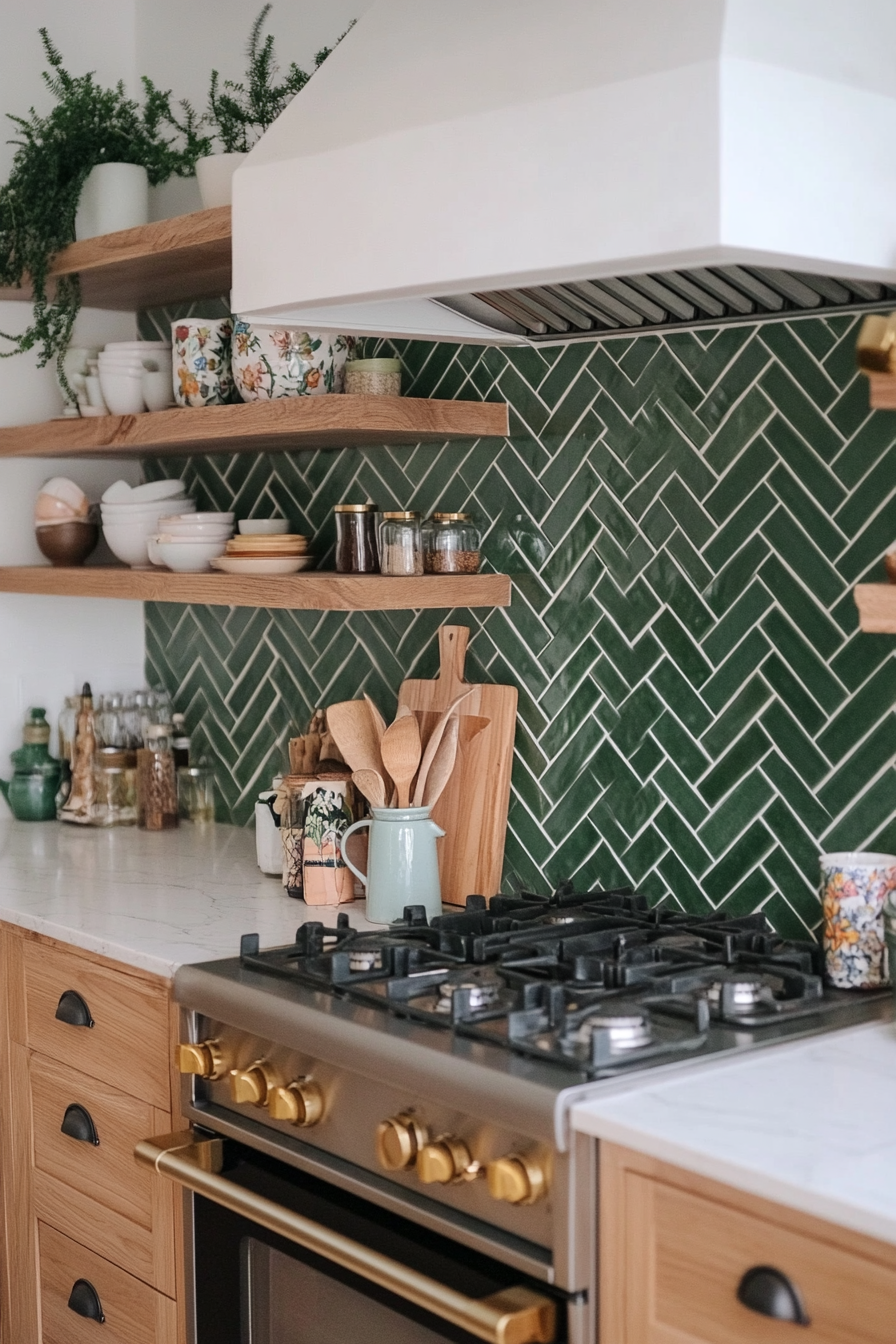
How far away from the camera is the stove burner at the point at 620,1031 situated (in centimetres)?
157

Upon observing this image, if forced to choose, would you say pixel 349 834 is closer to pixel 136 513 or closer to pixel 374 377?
pixel 374 377

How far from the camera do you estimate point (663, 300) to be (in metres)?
2.06

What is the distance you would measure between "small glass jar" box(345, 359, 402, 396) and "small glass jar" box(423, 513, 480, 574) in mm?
227

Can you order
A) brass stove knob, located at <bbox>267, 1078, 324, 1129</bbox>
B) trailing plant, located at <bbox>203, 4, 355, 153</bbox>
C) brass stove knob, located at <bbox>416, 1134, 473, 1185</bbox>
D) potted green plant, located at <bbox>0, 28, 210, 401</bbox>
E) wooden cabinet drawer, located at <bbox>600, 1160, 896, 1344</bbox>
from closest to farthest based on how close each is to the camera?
1. wooden cabinet drawer, located at <bbox>600, 1160, 896, 1344</bbox>
2. brass stove knob, located at <bbox>416, 1134, 473, 1185</bbox>
3. brass stove knob, located at <bbox>267, 1078, 324, 1129</bbox>
4. trailing plant, located at <bbox>203, 4, 355, 153</bbox>
5. potted green plant, located at <bbox>0, 28, 210, 401</bbox>

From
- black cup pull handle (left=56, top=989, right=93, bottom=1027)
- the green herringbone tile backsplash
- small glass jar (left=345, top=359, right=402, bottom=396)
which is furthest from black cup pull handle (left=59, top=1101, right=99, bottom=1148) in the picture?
small glass jar (left=345, top=359, right=402, bottom=396)

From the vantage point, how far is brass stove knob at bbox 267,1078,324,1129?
70.4 inches

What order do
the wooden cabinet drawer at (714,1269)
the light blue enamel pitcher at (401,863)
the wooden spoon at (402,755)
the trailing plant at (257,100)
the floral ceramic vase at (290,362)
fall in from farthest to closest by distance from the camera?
the trailing plant at (257,100)
the floral ceramic vase at (290,362)
the wooden spoon at (402,755)
the light blue enamel pitcher at (401,863)
the wooden cabinet drawer at (714,1269)

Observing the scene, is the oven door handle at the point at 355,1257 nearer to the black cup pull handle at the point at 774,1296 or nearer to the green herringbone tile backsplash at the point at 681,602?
the black cup pull handle at the point at 774,1296

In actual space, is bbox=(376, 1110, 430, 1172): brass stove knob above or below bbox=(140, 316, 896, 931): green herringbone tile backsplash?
below

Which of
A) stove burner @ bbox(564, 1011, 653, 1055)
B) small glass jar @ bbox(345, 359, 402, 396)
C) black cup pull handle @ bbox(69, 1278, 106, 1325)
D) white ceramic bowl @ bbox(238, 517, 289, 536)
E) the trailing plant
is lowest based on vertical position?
black cup pull handle @ bbox(69, 1278, 106, 1325)

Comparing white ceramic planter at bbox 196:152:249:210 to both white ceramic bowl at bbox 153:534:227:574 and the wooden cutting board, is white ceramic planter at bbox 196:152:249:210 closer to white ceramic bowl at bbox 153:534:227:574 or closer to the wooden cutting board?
white ceramic bowl at bbox 153:534:227:574

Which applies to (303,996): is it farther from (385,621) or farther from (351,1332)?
(385,621)

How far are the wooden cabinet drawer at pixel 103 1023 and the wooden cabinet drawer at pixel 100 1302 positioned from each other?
280 mm

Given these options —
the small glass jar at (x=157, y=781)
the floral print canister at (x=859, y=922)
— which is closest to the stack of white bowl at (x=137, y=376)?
the small glass jar at (x=157, y=781)
